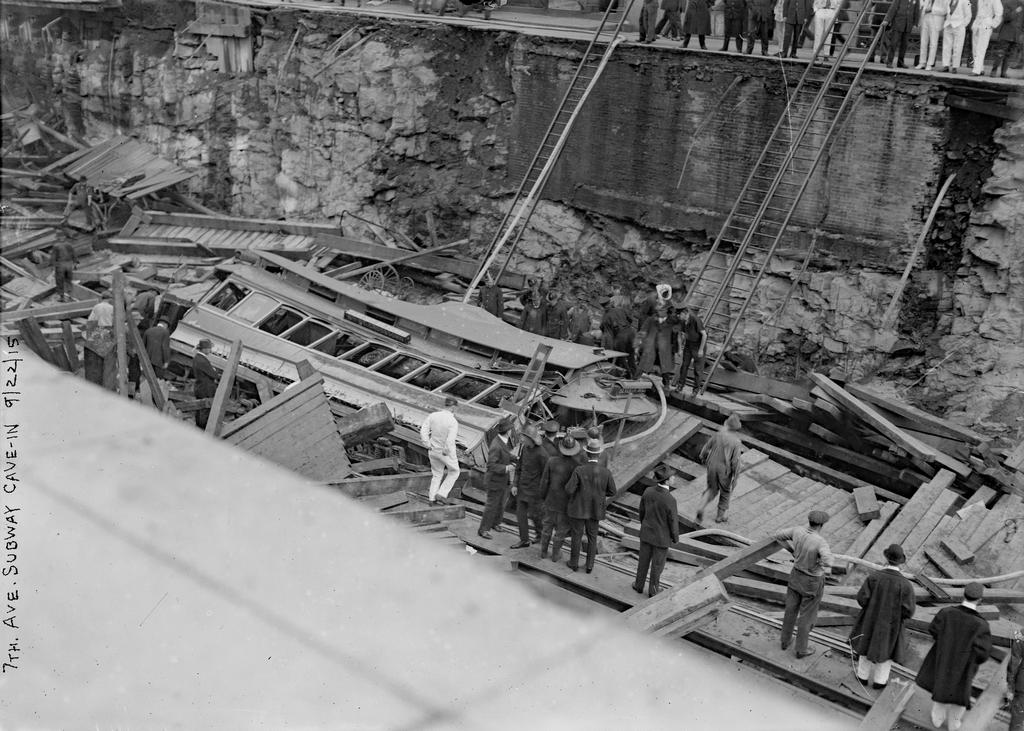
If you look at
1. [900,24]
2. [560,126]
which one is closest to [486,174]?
[560,126]

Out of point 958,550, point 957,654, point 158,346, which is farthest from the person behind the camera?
point 158,346

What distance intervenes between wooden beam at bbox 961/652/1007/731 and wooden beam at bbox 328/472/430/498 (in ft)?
16.8

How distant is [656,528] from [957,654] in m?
2.47

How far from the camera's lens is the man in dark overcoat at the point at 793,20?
55.6 ft

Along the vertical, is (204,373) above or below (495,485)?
below

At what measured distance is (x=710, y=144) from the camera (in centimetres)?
1814

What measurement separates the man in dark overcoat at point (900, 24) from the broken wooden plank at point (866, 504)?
6975mm

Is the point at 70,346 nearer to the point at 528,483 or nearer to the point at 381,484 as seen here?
the point at 381,484

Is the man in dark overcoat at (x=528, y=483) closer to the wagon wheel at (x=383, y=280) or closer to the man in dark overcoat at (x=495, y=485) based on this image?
the man in dark overcoat at (x=495, y=485)

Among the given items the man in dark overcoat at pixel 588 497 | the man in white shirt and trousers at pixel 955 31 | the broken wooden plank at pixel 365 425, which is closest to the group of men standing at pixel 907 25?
the man in white shirt and trousers at pixel 955 31

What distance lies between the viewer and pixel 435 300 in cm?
1975

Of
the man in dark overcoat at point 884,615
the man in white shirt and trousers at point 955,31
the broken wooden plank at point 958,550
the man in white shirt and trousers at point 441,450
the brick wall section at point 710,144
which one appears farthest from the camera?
the brick wall section at point 710,144

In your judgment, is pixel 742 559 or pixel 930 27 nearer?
pixel 742 559

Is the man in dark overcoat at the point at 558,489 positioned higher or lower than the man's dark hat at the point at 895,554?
lower
